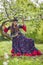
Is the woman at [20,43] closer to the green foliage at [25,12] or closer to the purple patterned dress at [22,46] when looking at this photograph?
the purple patterned dress at [22,46]

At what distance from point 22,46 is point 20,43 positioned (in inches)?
2.4

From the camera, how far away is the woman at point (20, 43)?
11.1 feet

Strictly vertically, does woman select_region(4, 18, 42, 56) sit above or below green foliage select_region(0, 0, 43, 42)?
below

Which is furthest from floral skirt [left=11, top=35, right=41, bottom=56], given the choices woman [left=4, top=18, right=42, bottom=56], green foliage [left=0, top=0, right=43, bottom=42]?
green foliage [left=0, top=0, right=43, bottom=42]

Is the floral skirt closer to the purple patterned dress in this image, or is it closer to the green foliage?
the purple patterned dress

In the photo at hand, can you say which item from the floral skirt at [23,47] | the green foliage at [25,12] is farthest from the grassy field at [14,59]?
the green foliage at [25,12]

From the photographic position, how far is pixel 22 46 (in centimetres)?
344

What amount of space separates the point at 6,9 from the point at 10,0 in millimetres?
163

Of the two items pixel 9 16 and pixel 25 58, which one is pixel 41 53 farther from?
pixel 9 16

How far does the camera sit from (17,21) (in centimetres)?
338

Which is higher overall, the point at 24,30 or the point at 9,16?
the point at 9,16

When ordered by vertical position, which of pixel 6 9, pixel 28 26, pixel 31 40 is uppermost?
pixel 6 9

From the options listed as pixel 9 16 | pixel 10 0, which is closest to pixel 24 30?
pixel 9 16

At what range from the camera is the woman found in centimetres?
338
